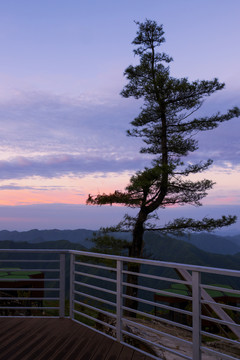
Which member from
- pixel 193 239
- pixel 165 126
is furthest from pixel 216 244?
pixel 165 126

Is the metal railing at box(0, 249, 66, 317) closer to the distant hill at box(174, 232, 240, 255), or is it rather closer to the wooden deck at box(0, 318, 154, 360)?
the wooden deck at box(0, 318, 154, 360)

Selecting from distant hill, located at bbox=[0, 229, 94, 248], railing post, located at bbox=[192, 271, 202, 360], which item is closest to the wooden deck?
railing post, located at bbox=[192, 271, 202, 360]

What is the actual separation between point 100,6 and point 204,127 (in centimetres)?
597

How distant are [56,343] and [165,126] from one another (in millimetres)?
10310

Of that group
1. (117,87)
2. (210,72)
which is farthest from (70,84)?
(210,72)

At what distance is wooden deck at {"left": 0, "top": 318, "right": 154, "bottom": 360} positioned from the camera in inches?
132

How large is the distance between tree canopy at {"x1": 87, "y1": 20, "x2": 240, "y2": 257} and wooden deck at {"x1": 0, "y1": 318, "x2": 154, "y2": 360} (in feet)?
24.5

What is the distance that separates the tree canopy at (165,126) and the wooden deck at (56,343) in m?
7.47

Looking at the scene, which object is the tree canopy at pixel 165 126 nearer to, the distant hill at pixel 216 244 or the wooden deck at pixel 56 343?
the wooden deck at pixel 56 343

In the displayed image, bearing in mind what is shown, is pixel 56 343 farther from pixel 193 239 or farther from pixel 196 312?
pixel 193 239

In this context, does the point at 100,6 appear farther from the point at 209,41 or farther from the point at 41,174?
the point at 41,174

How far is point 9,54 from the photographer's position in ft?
37.8

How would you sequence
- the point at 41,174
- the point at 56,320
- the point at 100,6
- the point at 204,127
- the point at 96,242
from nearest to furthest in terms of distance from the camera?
the point at 56,320 → the point at 100,6 → the point at 96,242 → the point at 204,127 → the point at 41,174

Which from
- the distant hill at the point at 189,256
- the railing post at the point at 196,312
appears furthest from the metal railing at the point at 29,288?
the distant hill at the point at 189,256
